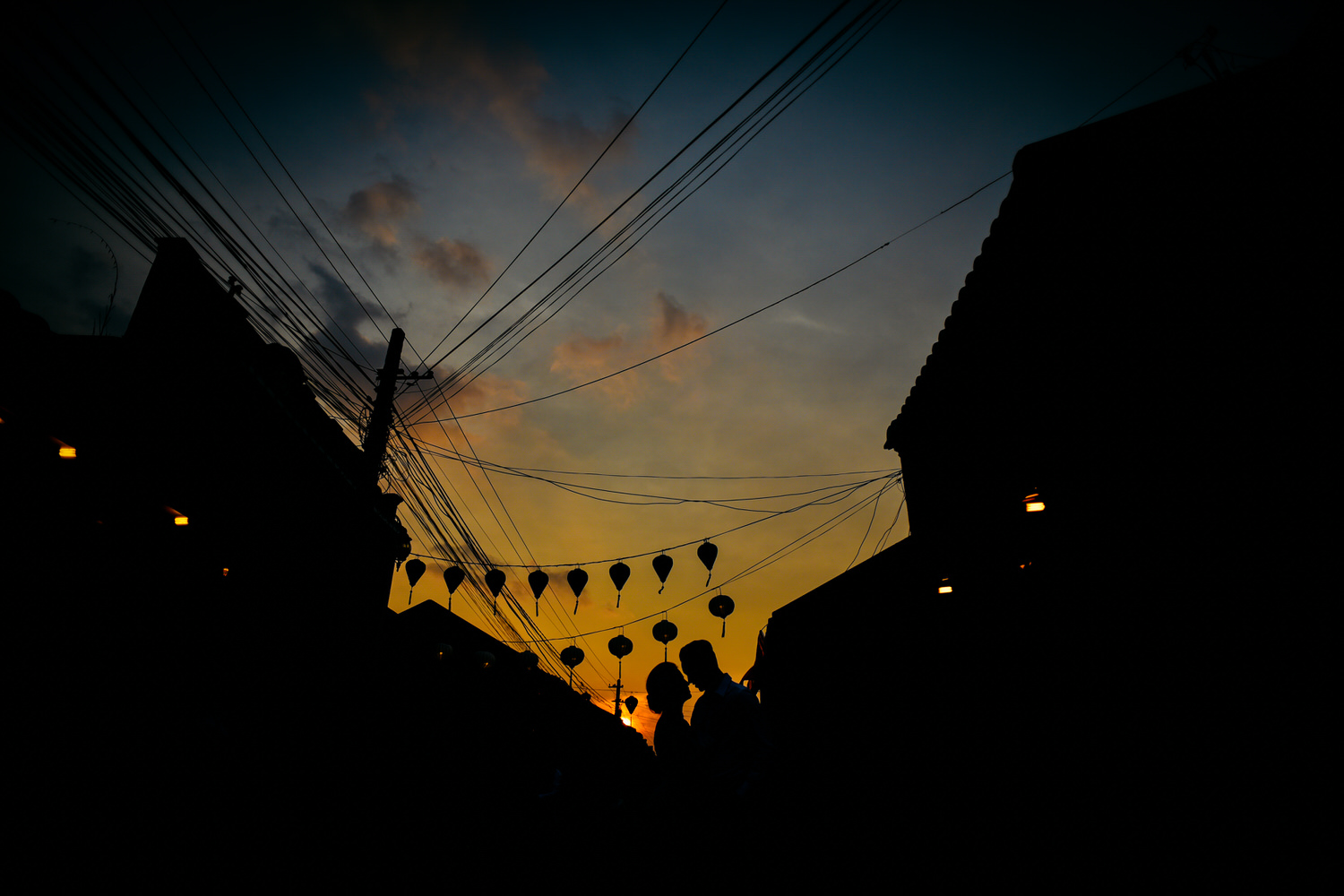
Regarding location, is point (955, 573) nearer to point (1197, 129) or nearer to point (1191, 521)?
point (1191, 521)

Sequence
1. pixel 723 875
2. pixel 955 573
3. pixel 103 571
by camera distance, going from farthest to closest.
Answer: pixel 955 573 → pixel 103 571 → pixel 723 875

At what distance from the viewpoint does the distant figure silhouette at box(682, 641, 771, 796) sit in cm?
383

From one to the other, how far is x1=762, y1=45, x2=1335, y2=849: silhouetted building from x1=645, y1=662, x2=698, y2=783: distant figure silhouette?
1.57 meters

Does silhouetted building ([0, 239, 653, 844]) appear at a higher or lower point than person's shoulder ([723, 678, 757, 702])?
higher

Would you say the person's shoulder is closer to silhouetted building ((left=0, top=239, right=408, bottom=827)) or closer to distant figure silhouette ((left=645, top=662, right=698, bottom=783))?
distant figure silhouette ((left=645, top=662, right=698, bottom=783))

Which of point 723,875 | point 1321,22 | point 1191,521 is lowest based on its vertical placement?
point 723,875

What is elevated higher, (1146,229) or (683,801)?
(1146,229)

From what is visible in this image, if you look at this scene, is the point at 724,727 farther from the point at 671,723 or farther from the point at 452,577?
the point at 452,577

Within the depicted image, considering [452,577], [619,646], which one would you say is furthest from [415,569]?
[619,646]

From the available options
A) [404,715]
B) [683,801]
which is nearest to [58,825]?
[683,801]

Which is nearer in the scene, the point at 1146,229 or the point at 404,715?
the point at 1146,229

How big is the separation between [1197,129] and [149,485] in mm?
12550

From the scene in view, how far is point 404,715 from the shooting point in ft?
37.9

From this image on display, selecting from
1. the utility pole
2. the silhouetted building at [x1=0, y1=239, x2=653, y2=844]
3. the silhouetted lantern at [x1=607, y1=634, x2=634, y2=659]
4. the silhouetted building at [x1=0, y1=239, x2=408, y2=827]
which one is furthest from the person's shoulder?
the silhouetted lantern at [x1=607, y1=634, x2=634, y2=659]
